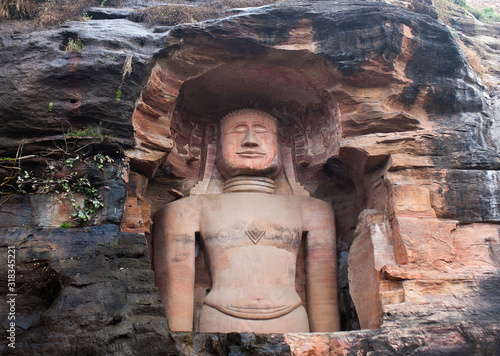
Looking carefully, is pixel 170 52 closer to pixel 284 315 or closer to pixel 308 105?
pixel 308 105

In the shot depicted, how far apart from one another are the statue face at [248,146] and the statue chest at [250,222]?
55 cm

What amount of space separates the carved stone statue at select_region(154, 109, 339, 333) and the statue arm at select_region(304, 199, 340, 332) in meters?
0.01

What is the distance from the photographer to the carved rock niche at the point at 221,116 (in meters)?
7.71

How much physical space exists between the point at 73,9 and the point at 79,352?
5682 mm

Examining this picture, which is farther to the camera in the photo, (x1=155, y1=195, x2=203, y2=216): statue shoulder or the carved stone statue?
(x1=155, y1=195, x2=203, y2=216): statue shoulder

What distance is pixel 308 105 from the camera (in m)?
9.19

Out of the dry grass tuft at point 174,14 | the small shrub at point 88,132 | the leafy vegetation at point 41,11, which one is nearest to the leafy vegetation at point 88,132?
the small shrub at point 88,132

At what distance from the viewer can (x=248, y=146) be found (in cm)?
872

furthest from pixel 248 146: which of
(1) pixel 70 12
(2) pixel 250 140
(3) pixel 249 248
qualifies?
(1) pixel 70 12

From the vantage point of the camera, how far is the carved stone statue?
718 cm

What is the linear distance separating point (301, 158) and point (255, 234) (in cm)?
204

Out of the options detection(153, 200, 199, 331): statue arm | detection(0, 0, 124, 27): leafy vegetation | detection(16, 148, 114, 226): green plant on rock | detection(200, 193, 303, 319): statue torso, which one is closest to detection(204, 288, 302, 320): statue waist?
detection(200, 193, 303, 319): statue torso

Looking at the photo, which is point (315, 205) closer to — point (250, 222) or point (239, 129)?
point (250, 222)

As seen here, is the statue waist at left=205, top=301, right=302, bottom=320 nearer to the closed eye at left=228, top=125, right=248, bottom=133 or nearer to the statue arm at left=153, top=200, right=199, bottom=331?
the statue arm at left=153, top=200, right=199, bottom=331
